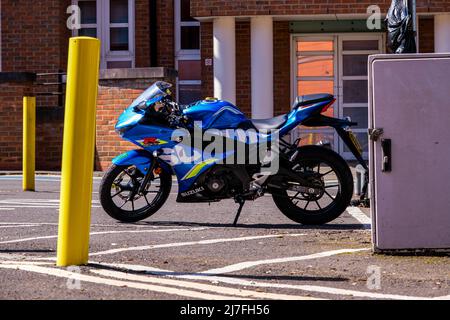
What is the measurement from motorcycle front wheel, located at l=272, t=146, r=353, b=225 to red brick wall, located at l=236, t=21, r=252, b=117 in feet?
39.8

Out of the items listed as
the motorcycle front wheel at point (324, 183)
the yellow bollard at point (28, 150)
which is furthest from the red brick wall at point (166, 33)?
the motorcycle front wheel at point (324, 183)

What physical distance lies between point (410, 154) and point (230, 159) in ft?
9.04

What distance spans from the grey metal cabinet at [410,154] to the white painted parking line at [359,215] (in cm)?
259

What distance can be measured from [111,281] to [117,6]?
18.1m

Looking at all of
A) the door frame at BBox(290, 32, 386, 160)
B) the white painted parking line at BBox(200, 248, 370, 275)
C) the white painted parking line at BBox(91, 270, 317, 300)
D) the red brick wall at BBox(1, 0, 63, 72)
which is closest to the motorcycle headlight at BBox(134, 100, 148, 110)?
the white painted parking line at BBox(200, 248, 370, 275)

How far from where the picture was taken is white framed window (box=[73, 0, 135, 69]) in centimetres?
2391

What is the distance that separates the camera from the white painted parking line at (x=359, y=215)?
10719 millimetres

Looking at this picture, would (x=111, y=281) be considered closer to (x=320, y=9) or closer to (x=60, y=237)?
(x=60, y=237)

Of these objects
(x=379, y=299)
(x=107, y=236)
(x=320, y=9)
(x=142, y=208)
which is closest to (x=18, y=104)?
(x=320, y=9)

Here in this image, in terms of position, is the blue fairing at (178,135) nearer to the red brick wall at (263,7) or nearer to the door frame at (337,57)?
the red brick wall at (263,7)

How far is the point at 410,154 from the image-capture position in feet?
26.1

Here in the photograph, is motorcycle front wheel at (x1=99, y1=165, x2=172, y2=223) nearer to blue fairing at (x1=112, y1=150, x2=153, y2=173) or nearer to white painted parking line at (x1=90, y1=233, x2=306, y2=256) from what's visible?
blue fairing at (x1=112, y1=150, x2=153, y2=173)

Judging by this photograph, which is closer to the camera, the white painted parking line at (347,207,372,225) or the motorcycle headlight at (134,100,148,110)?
the motorcycle headlight at (134,100,148,110)

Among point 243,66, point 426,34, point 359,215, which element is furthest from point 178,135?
point 426,34
